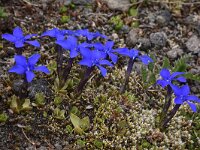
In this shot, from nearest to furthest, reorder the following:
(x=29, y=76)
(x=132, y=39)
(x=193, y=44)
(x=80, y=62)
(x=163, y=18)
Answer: (x=29, y=76)
(x=80, y=62)
(x=132, y=39)
(x=193, y=44)
(x=163, y=18)

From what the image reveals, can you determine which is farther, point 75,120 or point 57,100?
point 57,100

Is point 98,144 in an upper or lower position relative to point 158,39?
lower

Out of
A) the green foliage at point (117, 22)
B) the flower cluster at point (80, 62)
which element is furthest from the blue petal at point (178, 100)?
the green foliage at point (117, 22)

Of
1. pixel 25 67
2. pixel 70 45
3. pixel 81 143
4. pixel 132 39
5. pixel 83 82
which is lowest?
pixel 81 143

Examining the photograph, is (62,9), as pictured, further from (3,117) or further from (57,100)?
(3,117)

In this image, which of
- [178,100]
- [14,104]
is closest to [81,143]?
[14,104]

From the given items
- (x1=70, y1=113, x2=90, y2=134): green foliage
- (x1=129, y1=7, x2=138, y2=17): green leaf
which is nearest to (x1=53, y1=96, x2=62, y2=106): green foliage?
(x1=70, y1=113, x2=90, y2=134): green foliage
